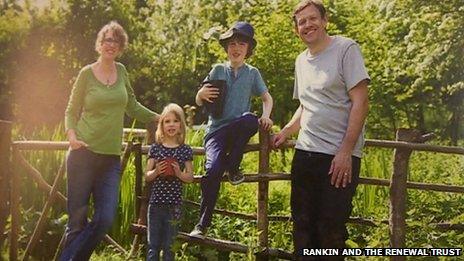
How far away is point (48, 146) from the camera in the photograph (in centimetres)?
522

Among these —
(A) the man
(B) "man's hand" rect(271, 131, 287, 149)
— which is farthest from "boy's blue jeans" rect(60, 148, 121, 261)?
(A) the man

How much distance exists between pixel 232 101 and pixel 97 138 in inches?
33.1

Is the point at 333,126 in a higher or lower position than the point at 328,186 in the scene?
higher

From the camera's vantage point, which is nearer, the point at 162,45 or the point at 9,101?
the point at 9,101

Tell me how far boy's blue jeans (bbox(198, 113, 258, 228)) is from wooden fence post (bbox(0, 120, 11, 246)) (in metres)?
1.56

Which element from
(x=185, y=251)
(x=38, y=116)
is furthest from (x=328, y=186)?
(x=38, y=116)

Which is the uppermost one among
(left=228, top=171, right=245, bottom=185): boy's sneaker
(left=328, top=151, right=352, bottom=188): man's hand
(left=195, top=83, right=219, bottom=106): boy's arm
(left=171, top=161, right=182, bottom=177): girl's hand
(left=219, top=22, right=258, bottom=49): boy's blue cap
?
(left=219, top=22, right=258, bottom=49): boy's blue cap

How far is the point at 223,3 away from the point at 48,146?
18130 mm

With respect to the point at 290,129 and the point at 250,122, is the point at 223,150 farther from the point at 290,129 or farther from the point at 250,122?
the point at 290,129

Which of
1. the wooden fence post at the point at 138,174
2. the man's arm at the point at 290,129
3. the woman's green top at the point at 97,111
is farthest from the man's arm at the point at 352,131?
the wooden fence post at the point at 138,174

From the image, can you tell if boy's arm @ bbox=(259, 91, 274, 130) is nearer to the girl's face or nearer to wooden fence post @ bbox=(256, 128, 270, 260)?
wooden fence post @ bbox=(256, 128, 270, 260)

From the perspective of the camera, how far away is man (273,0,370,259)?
341 cm

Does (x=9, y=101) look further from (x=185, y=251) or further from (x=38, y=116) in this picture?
(x=185, y=251)

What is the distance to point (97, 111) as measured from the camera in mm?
4070
